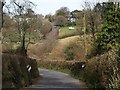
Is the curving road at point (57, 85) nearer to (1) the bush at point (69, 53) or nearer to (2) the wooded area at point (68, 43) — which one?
(2) the wooded area at point (68, 43)

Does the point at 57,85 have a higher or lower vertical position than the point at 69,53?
higher

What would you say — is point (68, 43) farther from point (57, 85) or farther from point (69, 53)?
point (57, 85)

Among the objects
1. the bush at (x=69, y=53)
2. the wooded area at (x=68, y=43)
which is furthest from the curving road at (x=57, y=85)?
the bush at (x=69, y=53)

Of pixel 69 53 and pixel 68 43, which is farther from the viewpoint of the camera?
pixel 68 43

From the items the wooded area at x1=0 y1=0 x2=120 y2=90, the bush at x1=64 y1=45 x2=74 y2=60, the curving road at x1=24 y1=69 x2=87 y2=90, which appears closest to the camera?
the wooded area at x1=0 y1=0 x2=120 y2=90

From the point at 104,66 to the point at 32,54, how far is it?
2450 inches

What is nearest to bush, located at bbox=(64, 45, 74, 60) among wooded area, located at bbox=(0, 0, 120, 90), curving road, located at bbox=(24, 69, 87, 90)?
wooded area, located at bbox=(0, 0, 120, 90)

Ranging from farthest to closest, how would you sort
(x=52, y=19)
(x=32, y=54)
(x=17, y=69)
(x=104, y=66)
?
(x=52, y=19)
(x=32, y=54)
(x=17, y=69)
(x=104, y=66)

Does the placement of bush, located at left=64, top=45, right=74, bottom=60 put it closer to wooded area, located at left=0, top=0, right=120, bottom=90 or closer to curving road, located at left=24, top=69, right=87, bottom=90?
wooded area, located at left=0, top=0, right=120, bottom=90

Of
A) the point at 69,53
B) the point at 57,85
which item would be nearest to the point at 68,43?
the point at 69,53

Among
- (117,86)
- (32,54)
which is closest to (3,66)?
(117,86)

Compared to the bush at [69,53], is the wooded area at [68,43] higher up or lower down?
higher up

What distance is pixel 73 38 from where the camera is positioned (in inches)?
2948

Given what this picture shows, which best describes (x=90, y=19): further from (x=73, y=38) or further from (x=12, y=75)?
(x=12, y=75)
